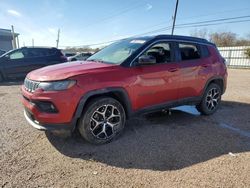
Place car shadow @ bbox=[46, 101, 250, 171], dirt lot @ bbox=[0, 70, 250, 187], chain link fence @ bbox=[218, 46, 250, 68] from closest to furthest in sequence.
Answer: dirt lot @ bbox=[0, 70, 250, 187], car shadow @ bbox=[46, 101, 250, 171], chain link fence @ bbox=[218, 46, 250, 68]

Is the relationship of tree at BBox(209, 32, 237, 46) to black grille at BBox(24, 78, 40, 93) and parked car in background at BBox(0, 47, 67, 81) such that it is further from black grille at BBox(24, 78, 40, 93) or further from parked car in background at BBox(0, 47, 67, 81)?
black grille at BBox(24, 78, 40, 93)

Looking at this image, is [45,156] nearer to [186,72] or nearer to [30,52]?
[186,72]

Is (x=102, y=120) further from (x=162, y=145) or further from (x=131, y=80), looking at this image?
(x=162, y=145)

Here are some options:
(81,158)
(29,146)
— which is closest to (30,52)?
Result: (29,146)

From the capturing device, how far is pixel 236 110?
19.5 feet

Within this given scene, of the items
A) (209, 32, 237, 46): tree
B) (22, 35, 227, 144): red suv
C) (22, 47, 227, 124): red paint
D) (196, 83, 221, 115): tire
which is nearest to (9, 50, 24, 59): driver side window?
(22, 35, 227, 144): red suv

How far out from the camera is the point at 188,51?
4.88 meters

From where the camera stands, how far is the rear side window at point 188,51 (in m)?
4.67

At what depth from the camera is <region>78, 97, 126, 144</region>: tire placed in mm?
3488

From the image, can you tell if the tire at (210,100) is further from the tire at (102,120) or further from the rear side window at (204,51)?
the tire at (102,120)

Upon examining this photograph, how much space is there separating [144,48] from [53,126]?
6.93ft

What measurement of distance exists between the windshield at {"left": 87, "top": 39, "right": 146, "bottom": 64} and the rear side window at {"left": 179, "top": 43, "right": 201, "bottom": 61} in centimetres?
100

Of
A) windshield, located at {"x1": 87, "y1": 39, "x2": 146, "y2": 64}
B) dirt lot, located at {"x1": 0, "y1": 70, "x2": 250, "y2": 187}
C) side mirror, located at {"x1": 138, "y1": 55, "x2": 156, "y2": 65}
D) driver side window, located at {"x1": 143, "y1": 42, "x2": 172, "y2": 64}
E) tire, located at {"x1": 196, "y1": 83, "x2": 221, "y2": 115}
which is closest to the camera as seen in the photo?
dirt lot, located at {"x1": 0, "y1": 70, "x2": 250, "y2": 187}

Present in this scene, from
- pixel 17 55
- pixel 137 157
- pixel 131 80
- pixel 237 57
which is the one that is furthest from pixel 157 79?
pixel 237 57
